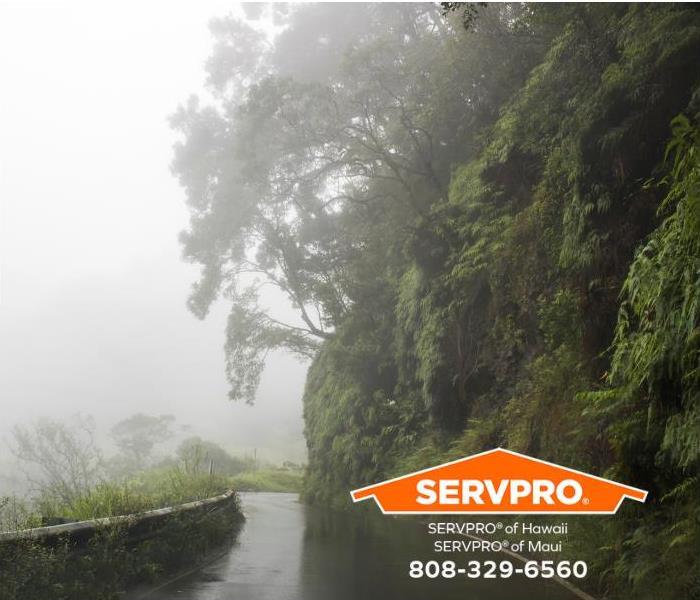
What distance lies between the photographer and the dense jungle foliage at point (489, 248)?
18.5ft

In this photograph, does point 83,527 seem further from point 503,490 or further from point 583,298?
point 583,298

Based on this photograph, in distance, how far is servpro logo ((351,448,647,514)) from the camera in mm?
5160

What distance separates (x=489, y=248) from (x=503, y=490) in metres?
7.23

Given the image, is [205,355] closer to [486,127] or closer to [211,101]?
[211,101]

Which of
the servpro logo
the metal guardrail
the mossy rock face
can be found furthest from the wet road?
the mossy rock face

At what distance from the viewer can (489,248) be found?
39.3ft

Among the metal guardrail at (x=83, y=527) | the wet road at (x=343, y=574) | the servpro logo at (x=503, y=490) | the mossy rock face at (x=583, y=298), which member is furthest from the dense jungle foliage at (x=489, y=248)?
the metal guardrail at (x=83, y=527)

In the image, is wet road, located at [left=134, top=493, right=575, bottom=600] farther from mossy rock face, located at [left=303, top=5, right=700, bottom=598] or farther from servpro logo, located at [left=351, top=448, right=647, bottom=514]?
mossy rock face, located at [left=303, top=5, right=700, bottom=598]

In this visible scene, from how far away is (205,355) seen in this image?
2542 inches

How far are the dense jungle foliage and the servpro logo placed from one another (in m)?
0.27

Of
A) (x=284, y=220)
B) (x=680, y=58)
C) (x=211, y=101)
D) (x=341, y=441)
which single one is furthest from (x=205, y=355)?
(x=680, y=58)

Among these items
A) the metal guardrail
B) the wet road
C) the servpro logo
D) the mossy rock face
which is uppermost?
the mossy rock face

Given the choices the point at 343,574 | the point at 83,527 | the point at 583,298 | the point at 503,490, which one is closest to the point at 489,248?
the point at 583,298

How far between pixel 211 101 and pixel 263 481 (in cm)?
1930
